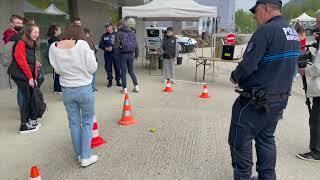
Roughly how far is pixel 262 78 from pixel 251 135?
0.56 meters

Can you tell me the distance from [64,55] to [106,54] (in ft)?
20.4

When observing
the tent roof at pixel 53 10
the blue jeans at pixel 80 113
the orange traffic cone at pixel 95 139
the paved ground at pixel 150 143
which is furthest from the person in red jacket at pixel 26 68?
the tent roof at pixel 53 10

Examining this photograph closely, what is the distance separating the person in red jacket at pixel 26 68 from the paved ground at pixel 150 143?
0.97 ft

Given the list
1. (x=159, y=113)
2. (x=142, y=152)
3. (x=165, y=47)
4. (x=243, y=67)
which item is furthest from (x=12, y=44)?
(x=165, y=47)

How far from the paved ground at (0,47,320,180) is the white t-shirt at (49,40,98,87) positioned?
1.08 m

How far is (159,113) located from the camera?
710 centimetres

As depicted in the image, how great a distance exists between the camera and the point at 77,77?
4.17 meters

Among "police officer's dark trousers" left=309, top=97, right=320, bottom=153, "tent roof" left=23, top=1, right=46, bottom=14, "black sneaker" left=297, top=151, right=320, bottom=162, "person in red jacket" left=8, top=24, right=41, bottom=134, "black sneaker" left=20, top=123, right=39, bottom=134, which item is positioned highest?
"tent roof" left=23, top=1, right=46, bottom=14

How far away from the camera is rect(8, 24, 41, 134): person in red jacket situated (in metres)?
5.33

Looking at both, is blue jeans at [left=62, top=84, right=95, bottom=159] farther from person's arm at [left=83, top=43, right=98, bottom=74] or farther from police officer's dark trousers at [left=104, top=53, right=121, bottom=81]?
police officer's dark trousers at [left=104, top=53, right=121, bottom=81]

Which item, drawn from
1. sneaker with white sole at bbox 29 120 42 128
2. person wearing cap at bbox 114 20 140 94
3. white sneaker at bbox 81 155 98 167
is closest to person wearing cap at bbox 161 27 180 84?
person wearing cap at bbox 114 20 140 94

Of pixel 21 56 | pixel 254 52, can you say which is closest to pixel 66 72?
pixel 21 56

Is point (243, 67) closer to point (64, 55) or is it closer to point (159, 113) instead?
point (64, 55)

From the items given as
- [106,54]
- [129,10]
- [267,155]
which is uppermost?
[129,10]
